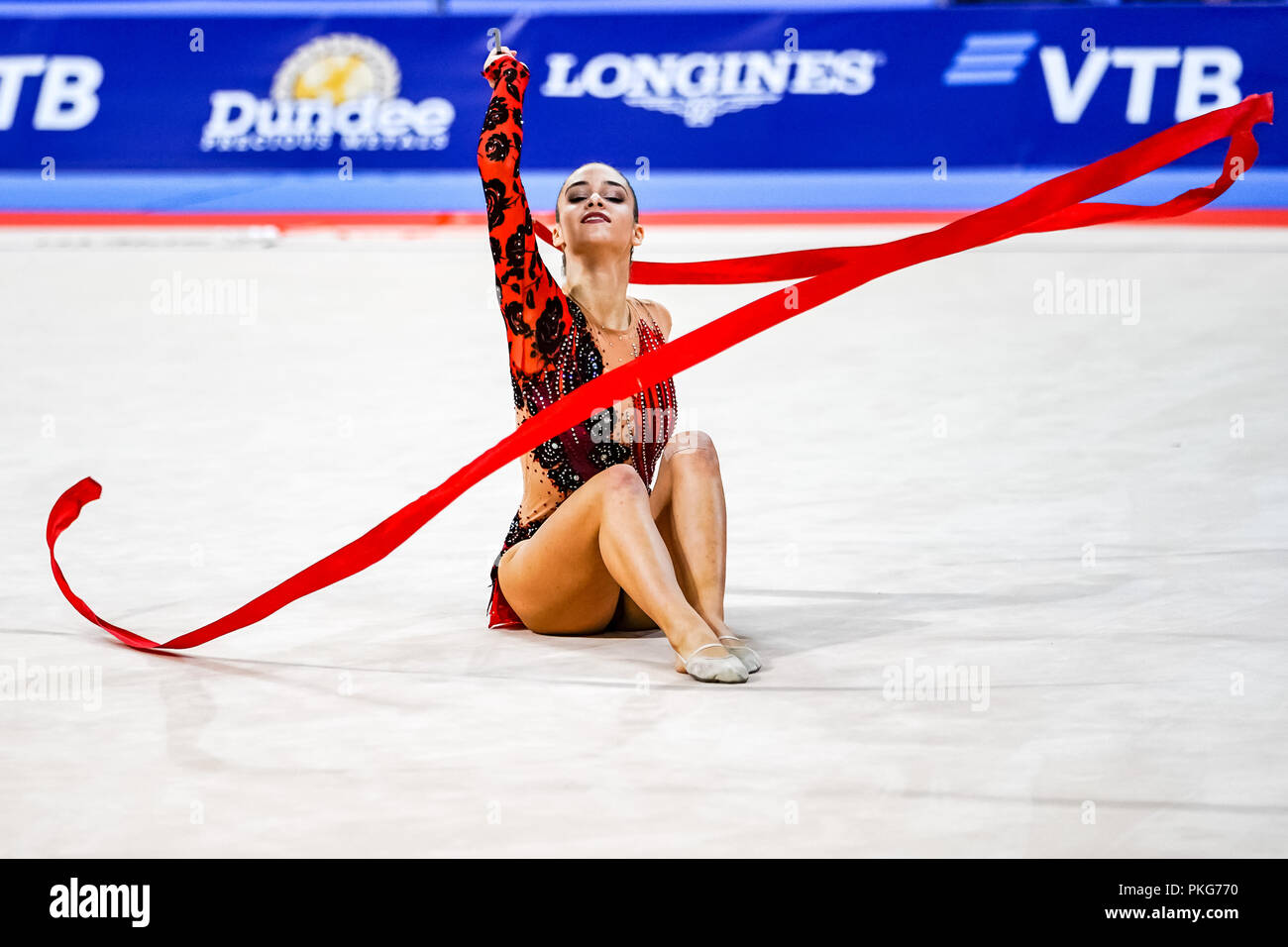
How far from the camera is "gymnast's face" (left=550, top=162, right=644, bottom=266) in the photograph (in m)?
3.28

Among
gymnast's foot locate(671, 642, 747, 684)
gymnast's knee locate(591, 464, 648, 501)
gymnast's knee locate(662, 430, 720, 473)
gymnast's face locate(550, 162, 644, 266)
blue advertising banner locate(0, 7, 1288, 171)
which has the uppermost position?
blue advertising banner locate(0, 7, 1288, 171)

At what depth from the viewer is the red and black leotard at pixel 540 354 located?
10.2ft

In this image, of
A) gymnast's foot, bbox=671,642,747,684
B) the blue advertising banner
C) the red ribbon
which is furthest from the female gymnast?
the blue advertising banner

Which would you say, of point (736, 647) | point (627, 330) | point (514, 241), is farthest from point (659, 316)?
point (736, 647)

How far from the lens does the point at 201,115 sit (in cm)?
998

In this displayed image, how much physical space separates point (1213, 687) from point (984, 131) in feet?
23.4

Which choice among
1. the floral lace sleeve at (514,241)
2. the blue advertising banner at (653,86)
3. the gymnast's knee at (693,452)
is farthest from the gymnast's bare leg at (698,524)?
the blue advertising banner at (653,86)

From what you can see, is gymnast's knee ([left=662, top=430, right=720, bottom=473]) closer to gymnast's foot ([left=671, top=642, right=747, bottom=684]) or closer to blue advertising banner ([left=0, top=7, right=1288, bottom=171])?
gymnast's foot ([left=671, top=642, right=747, bottom=684])

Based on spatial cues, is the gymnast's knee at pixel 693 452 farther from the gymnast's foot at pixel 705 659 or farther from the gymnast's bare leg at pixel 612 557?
the gymnast's foot at pixel 705 659

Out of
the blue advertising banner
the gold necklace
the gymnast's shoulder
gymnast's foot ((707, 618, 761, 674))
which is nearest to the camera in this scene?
gymnast's foot ((707, 618, 761, 674))

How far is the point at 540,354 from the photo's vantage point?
→ 3246mm

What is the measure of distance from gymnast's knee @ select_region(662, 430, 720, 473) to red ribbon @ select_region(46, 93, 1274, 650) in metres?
0.17

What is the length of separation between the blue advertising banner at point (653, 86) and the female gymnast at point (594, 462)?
666 cm

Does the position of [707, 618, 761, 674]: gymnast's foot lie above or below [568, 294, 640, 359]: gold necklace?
below
